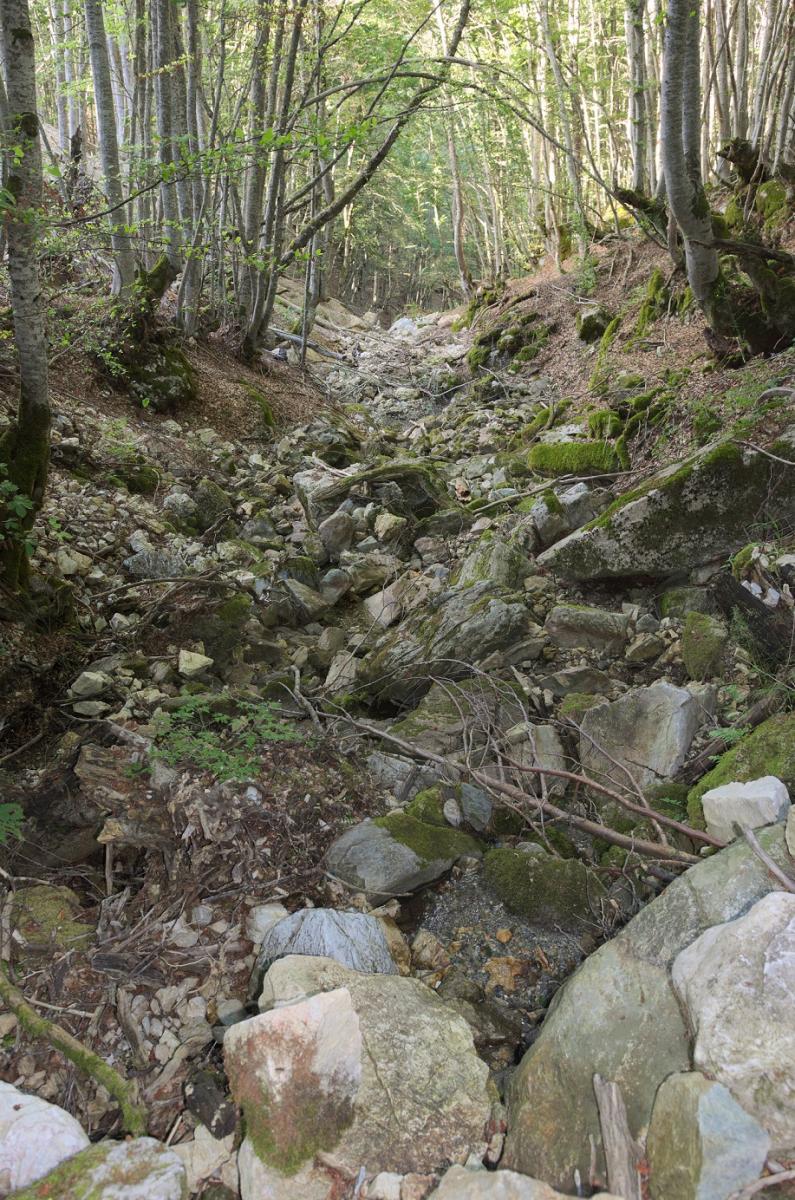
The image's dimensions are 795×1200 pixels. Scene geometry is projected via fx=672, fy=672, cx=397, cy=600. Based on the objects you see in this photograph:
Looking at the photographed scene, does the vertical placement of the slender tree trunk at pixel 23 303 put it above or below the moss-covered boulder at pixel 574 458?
above

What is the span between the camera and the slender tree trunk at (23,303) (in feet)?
11.0

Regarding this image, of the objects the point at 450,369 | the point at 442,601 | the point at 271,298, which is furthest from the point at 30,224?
the point at 450,369

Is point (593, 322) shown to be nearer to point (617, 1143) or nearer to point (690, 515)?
point (690, 515)

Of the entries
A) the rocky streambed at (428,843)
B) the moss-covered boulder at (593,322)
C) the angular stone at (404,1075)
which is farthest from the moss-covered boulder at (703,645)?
the moss-covered boulder at (593,322)

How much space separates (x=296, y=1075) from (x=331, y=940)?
1.93 feet

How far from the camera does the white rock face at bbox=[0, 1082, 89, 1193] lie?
1771mm

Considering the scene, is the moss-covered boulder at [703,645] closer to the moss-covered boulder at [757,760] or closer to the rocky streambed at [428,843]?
the rocky streambed at [428,843]

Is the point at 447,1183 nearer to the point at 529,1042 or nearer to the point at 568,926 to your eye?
the point at 529,1042

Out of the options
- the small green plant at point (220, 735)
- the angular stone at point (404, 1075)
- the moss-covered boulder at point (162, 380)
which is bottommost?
the angular stone at point (404, 1075)

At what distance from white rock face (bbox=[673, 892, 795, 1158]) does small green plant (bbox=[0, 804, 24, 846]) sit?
8.61 ft

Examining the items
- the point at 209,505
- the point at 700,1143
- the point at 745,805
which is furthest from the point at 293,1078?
the point at 209,505

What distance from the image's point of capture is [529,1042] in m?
2.43

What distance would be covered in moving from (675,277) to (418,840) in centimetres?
830

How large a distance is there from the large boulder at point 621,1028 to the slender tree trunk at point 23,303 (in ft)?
11.6
